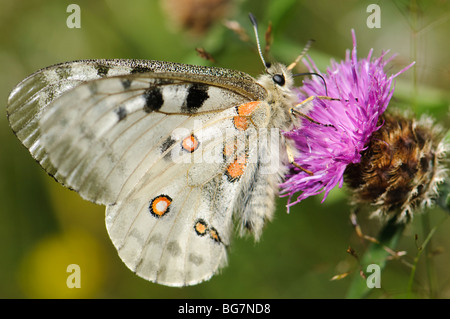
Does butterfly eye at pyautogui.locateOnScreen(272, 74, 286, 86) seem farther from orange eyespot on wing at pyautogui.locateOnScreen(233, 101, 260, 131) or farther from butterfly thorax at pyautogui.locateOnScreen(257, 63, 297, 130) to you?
orange eyespot on wing at pyautogui.locateOnScreen(233, 101, 260, 131)

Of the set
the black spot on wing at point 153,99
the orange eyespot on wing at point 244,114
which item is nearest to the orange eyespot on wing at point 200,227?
the orange eyespot on wing at point 244,114

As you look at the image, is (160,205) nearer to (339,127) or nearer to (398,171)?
(339,127)

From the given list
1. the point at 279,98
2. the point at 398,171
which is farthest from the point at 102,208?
the point at 398,171

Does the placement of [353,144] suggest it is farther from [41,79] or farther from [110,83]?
[41,79]
